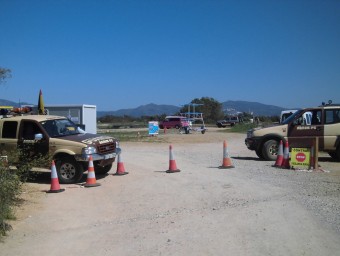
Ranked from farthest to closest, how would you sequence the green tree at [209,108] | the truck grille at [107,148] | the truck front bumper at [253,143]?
the green tree at [209,108] < the truck front bumper at [253,143] < the truck grille at [107,148]

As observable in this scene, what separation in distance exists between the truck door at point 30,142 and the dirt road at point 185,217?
Result: 33.6 inches

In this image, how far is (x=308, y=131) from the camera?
1541 centimetres

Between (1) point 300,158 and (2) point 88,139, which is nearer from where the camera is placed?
(2) point 88,139

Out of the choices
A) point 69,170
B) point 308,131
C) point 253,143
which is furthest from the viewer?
point 253,143

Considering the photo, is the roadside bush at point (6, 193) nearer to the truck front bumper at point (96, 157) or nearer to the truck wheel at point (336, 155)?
the truck front bumper at point (96, 157)

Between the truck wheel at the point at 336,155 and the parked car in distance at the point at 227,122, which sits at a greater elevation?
the parked car in distance at the point at 227,122

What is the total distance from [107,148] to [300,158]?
19.4ft

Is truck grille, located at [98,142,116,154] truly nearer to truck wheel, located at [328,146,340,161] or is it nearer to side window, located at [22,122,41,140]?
side window, located at [22,122,41,140]

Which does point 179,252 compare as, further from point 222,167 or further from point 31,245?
point 222,167

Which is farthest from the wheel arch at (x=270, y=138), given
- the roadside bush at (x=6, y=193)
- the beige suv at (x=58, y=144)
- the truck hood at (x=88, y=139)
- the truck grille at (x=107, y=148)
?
the roadside bush at (x=6, y=193)

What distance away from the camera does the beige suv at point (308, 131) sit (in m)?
15.3

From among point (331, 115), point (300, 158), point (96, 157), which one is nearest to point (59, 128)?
point (96, 157)

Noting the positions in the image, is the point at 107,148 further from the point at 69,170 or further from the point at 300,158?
the point at 300,158

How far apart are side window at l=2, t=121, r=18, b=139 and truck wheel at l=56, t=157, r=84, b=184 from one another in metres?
1.72
